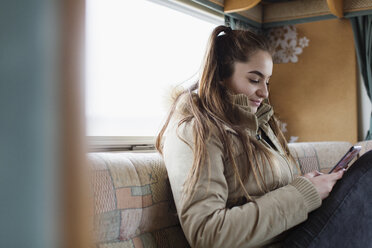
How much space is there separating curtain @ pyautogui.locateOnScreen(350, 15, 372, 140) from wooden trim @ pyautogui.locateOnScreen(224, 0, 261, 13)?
2.53ft

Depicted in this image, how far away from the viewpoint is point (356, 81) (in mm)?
2746

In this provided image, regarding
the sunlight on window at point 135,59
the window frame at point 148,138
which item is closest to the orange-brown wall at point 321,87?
the window frame at point 148,138

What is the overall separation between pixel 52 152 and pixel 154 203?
1053 mm

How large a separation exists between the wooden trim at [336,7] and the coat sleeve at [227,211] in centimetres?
178

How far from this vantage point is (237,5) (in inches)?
99.3

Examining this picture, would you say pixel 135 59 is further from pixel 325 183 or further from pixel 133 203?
pixel 325 183

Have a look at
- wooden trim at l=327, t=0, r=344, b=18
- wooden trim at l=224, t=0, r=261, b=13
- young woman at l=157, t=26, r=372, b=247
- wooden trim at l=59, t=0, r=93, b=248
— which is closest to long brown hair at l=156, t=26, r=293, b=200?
young woman at l=157, t=26, r=372, b=247

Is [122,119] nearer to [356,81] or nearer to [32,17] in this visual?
[356,81]

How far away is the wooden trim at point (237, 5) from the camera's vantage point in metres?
2.48

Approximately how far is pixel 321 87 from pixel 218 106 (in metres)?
1.81

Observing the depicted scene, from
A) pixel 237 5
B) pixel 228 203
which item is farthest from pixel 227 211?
pixel 237 5

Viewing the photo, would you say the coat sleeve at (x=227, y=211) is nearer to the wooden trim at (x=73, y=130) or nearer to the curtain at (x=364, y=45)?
the wooden trim at (x=73, y=130)

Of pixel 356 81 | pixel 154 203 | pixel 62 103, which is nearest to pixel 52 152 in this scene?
pixel 62 103

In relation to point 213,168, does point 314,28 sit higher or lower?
higher
